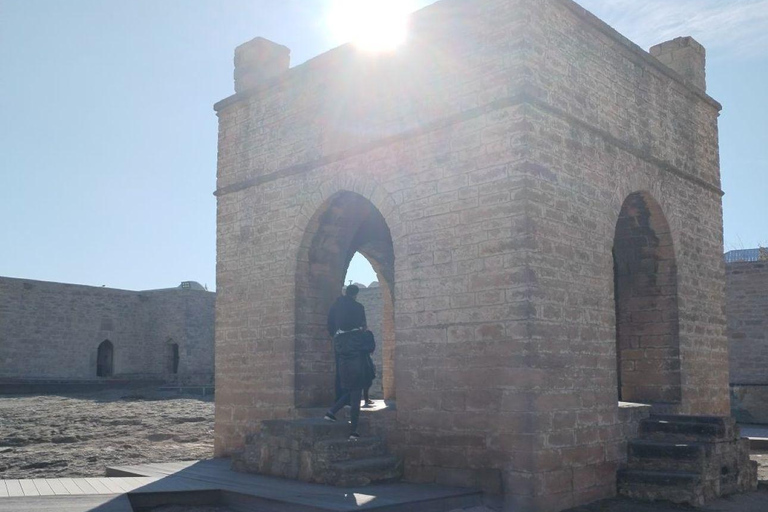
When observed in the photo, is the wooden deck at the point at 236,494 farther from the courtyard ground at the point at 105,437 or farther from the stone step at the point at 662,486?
the stone step at the point at 662,486

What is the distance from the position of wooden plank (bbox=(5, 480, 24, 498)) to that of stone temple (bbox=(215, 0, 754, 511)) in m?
2.35

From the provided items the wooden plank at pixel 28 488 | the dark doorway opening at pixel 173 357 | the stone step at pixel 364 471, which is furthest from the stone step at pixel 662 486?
the dark doorway opening at pixel 173 357

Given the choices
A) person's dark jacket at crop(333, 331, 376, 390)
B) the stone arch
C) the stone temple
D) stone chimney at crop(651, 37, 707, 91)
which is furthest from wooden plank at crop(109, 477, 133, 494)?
the stone arch

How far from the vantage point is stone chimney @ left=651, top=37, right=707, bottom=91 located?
437 inches

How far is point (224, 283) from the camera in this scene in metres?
10.7

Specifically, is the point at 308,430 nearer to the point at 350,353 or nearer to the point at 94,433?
the point at 350,353

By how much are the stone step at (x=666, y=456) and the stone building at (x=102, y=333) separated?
787 inches

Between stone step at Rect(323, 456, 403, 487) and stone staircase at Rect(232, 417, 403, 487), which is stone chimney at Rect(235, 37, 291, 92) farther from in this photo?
stone step at Rect(323, 456, 403, 487)

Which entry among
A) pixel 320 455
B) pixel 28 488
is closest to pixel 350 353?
pixel 320 455

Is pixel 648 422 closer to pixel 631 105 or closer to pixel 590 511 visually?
pixel 590 511

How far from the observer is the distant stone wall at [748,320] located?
1733 centimetres

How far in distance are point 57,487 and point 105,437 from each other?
257 inches

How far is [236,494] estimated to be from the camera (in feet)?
24.1

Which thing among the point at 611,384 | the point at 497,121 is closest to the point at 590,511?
the point at 611,384
